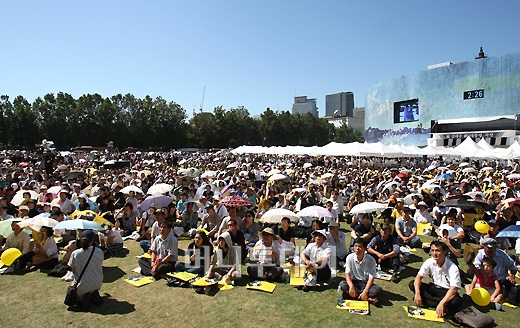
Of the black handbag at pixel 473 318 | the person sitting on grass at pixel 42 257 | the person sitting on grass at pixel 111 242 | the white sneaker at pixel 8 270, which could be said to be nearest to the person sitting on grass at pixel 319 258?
the black handbag at pixel 473 318

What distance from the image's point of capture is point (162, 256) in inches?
268

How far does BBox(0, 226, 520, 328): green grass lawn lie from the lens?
4.97m

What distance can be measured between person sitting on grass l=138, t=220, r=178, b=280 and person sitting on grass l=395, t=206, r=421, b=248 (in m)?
5.07

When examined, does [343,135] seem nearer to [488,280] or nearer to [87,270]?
[488,280]

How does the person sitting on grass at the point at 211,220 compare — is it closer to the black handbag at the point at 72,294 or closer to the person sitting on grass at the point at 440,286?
the black handbag at the point at 72,294

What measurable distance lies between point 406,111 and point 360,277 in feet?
201

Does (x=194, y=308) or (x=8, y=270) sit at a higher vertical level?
(x=8, y=270)

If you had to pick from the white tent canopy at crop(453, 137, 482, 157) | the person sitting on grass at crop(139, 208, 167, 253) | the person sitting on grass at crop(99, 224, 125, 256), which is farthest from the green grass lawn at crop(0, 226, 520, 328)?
the white tent canopy at crop(453, 137, 482, 157)

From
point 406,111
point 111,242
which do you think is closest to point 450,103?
point 406,111

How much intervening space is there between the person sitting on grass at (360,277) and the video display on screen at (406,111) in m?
59.5

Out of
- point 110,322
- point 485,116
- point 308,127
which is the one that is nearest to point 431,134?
point 485,116

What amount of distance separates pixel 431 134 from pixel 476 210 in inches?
2020

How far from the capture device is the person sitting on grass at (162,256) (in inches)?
261

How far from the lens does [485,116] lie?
49.8m
